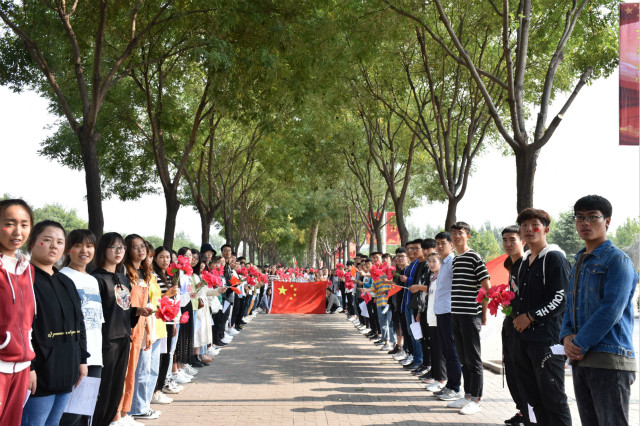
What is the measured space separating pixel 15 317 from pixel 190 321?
22.5ft

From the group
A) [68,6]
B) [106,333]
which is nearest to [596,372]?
[106,333]

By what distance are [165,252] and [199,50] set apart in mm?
4230

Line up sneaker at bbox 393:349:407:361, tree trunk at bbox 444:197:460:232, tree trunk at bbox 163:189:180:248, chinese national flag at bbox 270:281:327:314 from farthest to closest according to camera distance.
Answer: chinese national flag at bbox 270:281:327:314 → tree trunk at bbox 163:189:180:248 → tree trunk at bbox 444:197:460:232 → sneaker at bbox 393:349:407:361

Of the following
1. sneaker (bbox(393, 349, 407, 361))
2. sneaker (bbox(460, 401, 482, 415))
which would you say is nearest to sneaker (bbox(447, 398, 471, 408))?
sneaker (bbox(460, 401, 482, 415))

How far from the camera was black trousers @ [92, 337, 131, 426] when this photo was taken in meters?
5.75

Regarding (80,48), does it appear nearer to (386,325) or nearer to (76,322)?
(386,325)

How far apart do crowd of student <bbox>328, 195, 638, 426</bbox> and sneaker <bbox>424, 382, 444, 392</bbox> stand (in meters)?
0.01

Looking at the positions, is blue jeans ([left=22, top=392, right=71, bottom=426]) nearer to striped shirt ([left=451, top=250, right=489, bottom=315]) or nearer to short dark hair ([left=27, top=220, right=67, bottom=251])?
short dark hair ([left=27, top=220, right=67, bottom=251])

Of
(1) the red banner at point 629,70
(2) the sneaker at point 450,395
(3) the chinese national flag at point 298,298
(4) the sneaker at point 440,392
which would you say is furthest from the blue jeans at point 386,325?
(3) the chinese national flag at point 298,298

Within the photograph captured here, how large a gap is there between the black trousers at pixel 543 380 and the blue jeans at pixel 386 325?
32.6ft

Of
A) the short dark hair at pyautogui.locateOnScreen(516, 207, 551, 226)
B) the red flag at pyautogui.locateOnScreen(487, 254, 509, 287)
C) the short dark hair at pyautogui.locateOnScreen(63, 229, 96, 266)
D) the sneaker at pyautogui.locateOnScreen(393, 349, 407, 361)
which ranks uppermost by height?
the short dark hair at pyautogui.locateOnScreen(516, 207, 551, 226)

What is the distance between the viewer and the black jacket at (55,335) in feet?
13.0

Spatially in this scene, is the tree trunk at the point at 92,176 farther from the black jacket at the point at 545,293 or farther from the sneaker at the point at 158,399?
the black jacket at the point at 545,293

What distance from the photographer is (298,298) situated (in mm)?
27750
